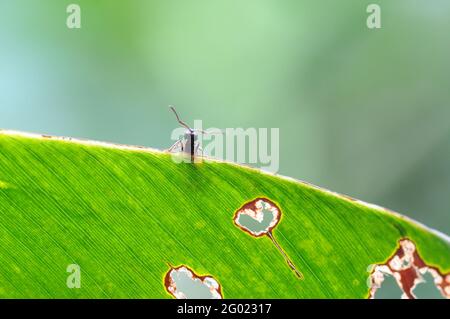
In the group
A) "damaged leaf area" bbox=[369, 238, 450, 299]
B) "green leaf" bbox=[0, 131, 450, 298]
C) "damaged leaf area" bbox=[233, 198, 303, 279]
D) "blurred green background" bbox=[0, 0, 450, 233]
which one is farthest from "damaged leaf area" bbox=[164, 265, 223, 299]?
"blurred green background" bbox=[0, 0, 450, 233]

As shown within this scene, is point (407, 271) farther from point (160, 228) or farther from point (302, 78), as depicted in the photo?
point (302, 78)

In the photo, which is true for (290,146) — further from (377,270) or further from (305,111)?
(377,270)

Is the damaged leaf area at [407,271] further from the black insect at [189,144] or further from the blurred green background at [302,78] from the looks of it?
the blurred green background at [302,78]

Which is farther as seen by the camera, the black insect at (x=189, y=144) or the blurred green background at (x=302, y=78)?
the blurred green background at (x=302, y=78)

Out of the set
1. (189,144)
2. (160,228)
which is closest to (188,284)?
(160,228)

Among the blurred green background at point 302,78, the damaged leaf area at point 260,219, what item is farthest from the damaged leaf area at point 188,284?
the blurred green background at point 302,78

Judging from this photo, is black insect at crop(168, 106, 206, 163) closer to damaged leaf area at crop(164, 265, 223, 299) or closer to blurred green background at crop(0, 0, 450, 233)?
damaged leaf area at crop(164, 265, 223, 299)
